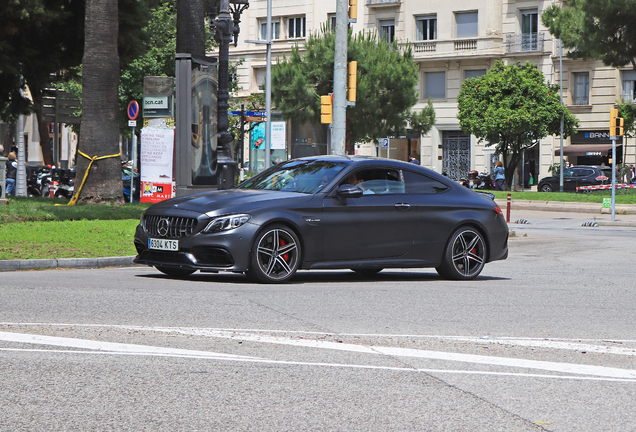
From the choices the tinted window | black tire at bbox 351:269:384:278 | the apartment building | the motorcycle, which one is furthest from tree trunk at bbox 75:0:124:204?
the tinted window

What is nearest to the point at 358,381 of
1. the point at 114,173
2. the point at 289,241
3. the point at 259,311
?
the point at 259,311

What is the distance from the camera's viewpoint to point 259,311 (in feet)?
26.7

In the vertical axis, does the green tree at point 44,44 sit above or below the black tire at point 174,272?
above

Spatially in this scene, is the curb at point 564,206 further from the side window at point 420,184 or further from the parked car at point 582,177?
the side window at point 420,184

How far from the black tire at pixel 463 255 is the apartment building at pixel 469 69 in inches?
1581

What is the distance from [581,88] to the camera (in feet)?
178

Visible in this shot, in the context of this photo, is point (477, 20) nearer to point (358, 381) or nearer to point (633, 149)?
point (633, 149)

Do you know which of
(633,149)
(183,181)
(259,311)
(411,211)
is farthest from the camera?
(633,149)

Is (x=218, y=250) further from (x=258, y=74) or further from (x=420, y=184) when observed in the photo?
(x=258, y=74)

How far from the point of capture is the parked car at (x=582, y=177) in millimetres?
49344

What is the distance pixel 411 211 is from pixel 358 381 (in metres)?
5.88

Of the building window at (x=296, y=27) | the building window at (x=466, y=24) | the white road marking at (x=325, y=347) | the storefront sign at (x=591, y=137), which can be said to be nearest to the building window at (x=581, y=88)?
the storefront sign at (x=591, y=137)

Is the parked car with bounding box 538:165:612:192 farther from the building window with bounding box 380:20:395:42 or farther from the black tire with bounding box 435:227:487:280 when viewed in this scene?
the black tire with bounding box 435:227:487:280

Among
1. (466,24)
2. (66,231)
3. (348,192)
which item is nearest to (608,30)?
(466,24)
